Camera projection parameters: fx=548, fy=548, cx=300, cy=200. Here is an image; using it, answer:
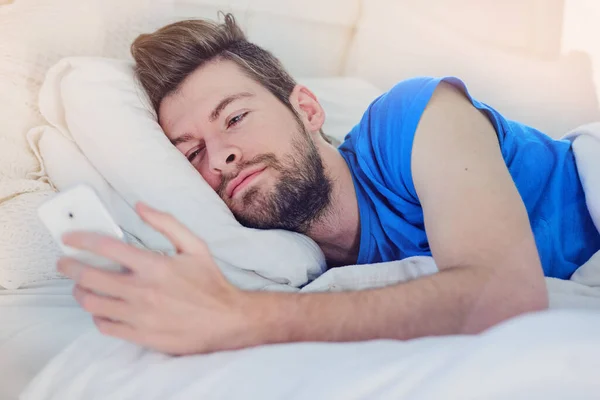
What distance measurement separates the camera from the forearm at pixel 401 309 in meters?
0.47

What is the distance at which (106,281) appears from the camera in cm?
44

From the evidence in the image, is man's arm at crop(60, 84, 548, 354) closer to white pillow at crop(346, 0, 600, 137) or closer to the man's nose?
the man's nose

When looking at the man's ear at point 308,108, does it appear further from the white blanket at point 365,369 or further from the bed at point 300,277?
the white blanket at point 365,369

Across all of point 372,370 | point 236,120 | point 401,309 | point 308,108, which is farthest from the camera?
point 308,108

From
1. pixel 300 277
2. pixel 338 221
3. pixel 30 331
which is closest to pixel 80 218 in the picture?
pixel 30 331

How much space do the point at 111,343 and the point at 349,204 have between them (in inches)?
16.2

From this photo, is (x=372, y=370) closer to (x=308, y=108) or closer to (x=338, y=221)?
(x=338, y=221)

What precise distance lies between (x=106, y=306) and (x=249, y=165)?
332mm

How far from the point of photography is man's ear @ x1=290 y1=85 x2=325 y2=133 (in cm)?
86

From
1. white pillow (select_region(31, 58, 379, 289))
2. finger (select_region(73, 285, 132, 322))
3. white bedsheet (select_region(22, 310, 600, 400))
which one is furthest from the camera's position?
white pillow (select_region(31, 58, 379, 289))

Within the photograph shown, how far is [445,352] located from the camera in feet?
1.22

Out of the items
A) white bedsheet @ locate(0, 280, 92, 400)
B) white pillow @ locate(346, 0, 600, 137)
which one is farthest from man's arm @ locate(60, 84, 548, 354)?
white pillow @ locate(346, 0, 600, 137)

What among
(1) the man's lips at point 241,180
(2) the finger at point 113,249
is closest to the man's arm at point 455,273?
(2) the finger at point 113,249

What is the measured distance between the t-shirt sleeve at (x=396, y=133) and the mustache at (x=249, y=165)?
0.12 m
